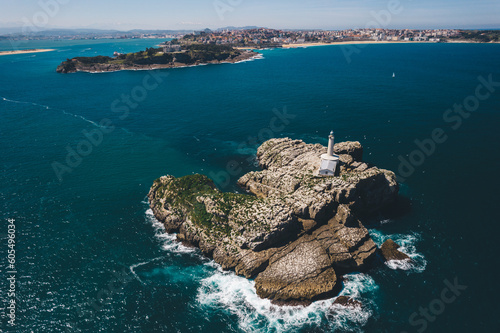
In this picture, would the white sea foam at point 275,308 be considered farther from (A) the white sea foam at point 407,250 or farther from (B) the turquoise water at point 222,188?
(A) the white sea foam at point 407,250

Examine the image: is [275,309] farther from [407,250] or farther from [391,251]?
[407,250]

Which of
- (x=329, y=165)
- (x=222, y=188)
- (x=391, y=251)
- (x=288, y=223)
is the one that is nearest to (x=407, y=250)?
(x=391, y=251)

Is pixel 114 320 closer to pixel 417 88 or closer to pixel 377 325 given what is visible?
pixel 377 325

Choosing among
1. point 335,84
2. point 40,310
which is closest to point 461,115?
point 335,84

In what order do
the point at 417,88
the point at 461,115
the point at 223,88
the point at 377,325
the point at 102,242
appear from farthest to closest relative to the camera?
1. the point at 223,88
2. the point at 417,88
3. the point at 461,115
4. the point at 102,242
5. the point at 377,325

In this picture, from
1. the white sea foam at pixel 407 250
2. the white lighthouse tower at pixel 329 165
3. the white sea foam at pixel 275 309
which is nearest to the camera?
the white sea foam at pixel 275 309

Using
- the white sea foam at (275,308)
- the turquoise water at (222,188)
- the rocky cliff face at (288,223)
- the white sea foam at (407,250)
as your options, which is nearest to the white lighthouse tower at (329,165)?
the rocky cliff face at (288,223)
